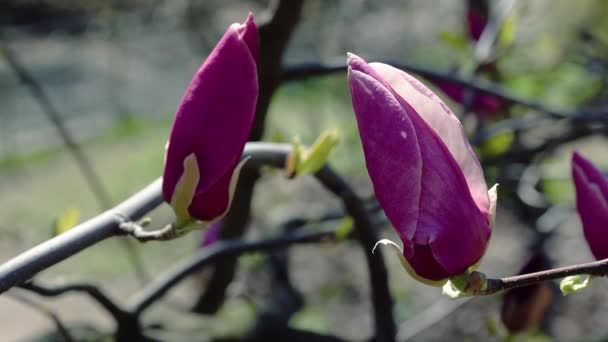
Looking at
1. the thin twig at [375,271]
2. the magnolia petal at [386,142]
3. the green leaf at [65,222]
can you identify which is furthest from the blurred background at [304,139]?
the magnolia petal at [386,142]

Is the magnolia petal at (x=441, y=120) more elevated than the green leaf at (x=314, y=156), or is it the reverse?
the magnolia petal at (x=441, y=120)

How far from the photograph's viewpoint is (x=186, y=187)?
64 centimetres

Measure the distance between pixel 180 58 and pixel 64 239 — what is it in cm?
804

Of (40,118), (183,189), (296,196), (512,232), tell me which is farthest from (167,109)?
(183,189)

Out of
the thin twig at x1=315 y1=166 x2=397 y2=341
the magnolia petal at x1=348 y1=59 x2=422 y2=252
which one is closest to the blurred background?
the thin twig at x1=315 y1=166 x2=397 y2=341

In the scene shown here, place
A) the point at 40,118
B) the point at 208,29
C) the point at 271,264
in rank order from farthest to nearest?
the point at 40,118, the point at 208,29, the point at 271,264

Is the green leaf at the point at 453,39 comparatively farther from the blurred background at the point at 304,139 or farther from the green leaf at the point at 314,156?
the green leaf at the point at 314,156

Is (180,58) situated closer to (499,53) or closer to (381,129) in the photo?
(499,53)

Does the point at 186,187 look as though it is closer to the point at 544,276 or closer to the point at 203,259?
the point at 544,276

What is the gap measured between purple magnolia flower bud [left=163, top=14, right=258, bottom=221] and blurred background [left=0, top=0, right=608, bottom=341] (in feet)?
0.75

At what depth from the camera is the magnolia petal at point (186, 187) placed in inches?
24.9

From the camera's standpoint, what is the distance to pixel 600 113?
1.19 m

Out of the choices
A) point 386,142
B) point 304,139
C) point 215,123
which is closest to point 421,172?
point 386,142

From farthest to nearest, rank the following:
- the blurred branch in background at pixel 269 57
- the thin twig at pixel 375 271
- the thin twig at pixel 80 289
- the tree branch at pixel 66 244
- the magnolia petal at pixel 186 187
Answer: the blurred branch in background at pixel 269 57, the thin twig at pixel 375 271, the thin twig at pixel 80 289, the magnolia petal at pixel 186 187, the tree branch at pixel 66 244
